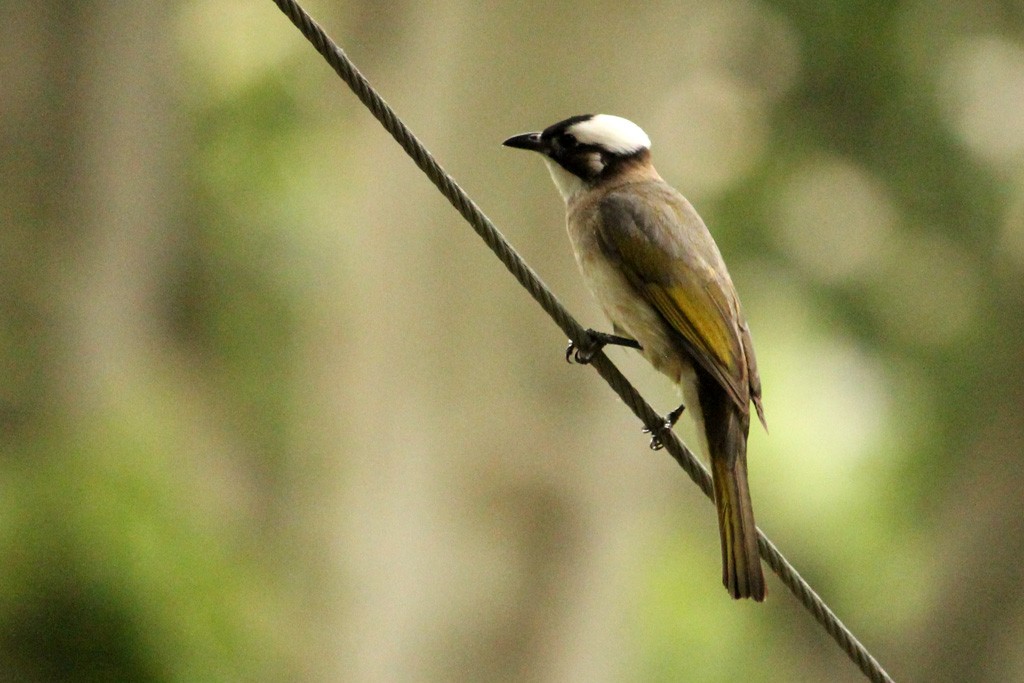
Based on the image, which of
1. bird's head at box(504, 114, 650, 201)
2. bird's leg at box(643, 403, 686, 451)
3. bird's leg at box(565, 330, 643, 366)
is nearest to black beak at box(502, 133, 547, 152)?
bird's head at box(504, 114, 650, 201)

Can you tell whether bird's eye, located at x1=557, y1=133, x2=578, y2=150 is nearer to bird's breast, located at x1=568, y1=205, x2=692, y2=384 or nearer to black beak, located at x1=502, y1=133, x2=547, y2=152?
black beak, located at x1=502, y1=133, x2=547, y2=152

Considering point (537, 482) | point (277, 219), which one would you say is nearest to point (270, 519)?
point (537, 482)

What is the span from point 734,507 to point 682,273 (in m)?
0.92

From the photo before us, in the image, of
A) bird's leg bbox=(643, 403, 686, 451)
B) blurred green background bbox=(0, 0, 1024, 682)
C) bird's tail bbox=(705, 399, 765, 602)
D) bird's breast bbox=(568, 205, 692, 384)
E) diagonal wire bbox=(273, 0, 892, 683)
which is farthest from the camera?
blurred green background bbox=(0, 0, 1024, 682)

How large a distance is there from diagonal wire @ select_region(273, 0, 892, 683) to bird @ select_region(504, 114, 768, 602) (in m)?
0.19

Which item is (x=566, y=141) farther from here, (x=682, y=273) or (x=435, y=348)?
(x=435, y=348)

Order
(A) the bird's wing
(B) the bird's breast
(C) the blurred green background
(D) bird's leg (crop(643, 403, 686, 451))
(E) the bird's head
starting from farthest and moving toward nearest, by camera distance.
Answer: (C) the blurred green background → (E) the bird's head → (B) the bird's breast → (A) the bird's wing → (D) bird's leg (crop(643, 403, 686, 451))

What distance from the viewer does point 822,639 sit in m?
11.0

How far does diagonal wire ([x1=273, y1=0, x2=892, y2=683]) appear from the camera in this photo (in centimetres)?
305

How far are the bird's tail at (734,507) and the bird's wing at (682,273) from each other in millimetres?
90

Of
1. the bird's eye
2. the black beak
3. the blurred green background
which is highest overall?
the black beak

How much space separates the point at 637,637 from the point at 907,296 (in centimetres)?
336

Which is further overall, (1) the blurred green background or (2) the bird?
(1) the blurred green background

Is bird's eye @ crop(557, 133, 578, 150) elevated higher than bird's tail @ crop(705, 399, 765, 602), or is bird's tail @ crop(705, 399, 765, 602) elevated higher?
bird's eye @ crop(557, 133, 578, 150)
